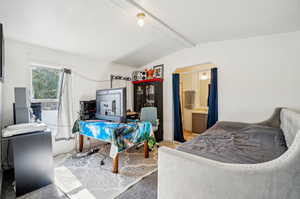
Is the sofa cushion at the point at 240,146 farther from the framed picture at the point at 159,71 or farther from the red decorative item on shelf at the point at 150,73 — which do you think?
the red decorative item on shelf at the point at 150,73

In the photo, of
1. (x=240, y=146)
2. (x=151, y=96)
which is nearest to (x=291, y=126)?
(x=240, y=146)

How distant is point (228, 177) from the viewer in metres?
0.78

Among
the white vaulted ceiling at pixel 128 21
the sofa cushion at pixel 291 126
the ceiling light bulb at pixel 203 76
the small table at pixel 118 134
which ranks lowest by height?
the small table at pixel 118 134

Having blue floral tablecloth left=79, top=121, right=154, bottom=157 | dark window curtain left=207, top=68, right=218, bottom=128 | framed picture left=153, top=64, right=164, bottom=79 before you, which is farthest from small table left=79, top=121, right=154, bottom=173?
framed picture left=153, top=64, right=164, bottom=79

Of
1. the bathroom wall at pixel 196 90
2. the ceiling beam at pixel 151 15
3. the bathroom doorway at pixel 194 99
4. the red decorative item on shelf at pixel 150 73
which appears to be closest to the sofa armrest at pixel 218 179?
the ceiling beam at pixel 151 15

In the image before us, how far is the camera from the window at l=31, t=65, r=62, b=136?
2.63m

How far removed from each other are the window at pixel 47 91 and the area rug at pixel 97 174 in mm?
853

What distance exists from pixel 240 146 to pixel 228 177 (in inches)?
33.4

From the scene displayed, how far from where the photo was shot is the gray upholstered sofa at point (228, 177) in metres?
0.68

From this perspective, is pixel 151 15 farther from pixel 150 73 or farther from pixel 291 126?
pixel 291 126

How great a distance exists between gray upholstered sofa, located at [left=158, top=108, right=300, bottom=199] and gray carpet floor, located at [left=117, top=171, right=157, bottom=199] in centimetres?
69

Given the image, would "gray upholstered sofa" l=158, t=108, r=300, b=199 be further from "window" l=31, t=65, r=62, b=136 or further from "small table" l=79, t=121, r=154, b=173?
"window" l=31, t=65, r=62, b=136

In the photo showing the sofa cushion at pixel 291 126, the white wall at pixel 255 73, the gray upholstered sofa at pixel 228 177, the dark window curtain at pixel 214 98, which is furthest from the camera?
the dark window curtain at pixel 214 98

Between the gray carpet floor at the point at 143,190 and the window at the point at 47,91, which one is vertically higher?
the window at the point at 47,91
